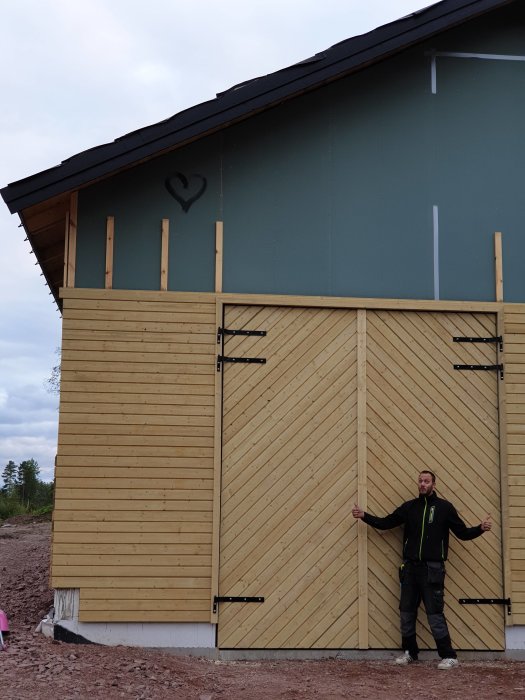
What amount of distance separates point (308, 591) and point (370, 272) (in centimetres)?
328

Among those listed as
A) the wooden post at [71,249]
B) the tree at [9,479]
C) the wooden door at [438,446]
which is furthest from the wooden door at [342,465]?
the tree at [9,479]

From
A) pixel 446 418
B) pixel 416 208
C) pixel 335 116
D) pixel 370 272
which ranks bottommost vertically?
pixel 446 418

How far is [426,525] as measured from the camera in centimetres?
898

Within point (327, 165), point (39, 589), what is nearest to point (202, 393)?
point (327, 165)

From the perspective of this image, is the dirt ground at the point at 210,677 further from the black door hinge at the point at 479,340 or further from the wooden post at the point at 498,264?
the wooden post at the point at 498,264

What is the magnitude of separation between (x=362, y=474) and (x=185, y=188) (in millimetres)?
3407

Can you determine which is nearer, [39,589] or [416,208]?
[416,208]

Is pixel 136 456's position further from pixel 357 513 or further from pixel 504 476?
pixel 504 476

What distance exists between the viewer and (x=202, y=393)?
364 inches

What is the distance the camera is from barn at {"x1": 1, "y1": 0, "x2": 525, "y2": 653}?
897 centimetres

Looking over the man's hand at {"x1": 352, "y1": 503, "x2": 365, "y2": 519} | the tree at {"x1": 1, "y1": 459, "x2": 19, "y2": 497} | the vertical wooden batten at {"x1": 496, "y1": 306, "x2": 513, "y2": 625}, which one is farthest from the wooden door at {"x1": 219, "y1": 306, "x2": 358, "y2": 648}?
the tree at {"x1": 1, "y1": 459, "x2": 19, "y2": 497}

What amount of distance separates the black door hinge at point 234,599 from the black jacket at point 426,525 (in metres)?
1.29

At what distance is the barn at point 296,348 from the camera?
29.4 ft

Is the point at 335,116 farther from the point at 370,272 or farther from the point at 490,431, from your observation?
the point at 490,431
